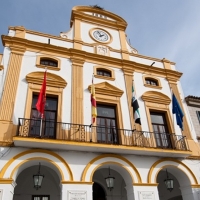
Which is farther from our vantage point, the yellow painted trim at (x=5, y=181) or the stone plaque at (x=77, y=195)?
the stone plaque at (x=77, y=195)

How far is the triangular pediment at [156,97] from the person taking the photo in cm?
1155

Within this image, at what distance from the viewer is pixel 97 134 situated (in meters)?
9.75

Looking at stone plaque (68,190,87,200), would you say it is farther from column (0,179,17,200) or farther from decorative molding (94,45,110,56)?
decorative molding (94,45,110,56)

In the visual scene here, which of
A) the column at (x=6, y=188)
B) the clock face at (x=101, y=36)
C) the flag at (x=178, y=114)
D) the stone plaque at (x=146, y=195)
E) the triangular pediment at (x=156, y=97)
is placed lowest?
the stone plaque at (x=146, y=195)

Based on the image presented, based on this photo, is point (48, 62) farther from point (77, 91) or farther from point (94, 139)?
point (94, 139)

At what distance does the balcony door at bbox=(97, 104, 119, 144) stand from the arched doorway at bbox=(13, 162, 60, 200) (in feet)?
8.48

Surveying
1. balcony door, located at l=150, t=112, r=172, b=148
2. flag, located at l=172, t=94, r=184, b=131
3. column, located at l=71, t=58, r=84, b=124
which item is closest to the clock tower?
column, located at l=71, t=58, r=84, b=124

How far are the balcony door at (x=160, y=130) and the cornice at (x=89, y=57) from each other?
2.71 metres

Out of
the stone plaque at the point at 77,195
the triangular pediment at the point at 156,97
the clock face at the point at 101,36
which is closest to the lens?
the stone plaque at the point at 77,195

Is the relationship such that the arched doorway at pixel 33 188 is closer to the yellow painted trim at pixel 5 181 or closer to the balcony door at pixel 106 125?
the yellow painted trim at pixel 5 181

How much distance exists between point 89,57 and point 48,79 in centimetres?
276

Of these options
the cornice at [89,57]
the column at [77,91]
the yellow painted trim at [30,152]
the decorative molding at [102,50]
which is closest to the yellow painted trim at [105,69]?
the cornice at [89,57]

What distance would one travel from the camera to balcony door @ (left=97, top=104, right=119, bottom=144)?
9.79 m

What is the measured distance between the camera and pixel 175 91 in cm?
1270
